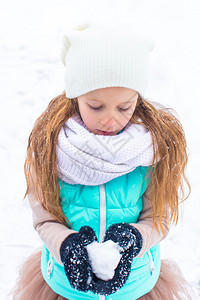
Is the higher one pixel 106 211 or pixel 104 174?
pixel 104 174

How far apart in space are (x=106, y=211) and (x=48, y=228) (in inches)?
7.5

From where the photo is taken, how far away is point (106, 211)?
1.21 meters

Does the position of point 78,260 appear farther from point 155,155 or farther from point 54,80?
point 54,80

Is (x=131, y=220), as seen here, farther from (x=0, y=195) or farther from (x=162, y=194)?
(x=0, y=195)

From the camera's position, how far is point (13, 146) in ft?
8.84

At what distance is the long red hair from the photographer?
1188 millimetres

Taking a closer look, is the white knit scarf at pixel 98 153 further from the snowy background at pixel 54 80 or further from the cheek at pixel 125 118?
the snowy background at pixel 54 80

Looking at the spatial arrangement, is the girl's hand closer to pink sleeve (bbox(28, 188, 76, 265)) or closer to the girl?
the girl

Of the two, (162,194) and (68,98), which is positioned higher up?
(68,98)

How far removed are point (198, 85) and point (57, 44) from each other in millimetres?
1398

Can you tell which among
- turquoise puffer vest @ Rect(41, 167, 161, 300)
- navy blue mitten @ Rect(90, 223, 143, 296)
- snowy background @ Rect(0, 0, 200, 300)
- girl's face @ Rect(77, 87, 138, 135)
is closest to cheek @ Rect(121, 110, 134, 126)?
girl's face @ Rect(77, 87, 138, 135)

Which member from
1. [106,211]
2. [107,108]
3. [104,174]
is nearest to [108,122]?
[107,108]

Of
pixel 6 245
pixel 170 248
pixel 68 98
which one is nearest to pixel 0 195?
pixel 6 245

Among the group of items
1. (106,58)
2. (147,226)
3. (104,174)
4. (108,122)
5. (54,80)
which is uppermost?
(106,58)
